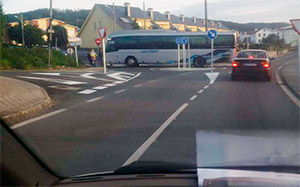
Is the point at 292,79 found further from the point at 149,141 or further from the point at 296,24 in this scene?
the point at 149,141

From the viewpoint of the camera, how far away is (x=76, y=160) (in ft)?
14.9

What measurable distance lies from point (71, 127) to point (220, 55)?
2805cm

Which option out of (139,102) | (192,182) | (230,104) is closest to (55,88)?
(139,102)

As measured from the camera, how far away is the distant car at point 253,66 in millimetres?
16484

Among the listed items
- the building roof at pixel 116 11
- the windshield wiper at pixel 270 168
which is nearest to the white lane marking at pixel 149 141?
the windshield wiper at pixel 270 168

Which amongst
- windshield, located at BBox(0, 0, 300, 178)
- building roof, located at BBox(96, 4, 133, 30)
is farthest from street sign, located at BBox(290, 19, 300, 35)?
building roof, located at BBox(96, 4, 133, 30)

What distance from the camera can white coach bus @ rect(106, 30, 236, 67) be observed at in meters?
34.0

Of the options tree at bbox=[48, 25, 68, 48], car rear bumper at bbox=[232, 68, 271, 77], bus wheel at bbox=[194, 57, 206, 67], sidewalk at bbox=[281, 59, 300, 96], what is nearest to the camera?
tree at bbox=[48, 25, 68, 48]

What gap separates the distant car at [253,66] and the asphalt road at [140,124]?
3873mm

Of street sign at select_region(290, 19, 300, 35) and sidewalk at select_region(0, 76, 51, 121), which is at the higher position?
street sign at select_region(290, 19, 300, 35)

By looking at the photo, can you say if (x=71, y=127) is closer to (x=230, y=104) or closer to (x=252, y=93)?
(x=230, y=104)

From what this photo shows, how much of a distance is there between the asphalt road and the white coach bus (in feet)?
71.2

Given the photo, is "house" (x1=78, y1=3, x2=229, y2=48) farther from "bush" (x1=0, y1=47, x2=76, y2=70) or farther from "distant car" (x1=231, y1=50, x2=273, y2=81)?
"bush" (x1=0, y1=47, x2=76, y2=70)

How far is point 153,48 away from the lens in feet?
117
